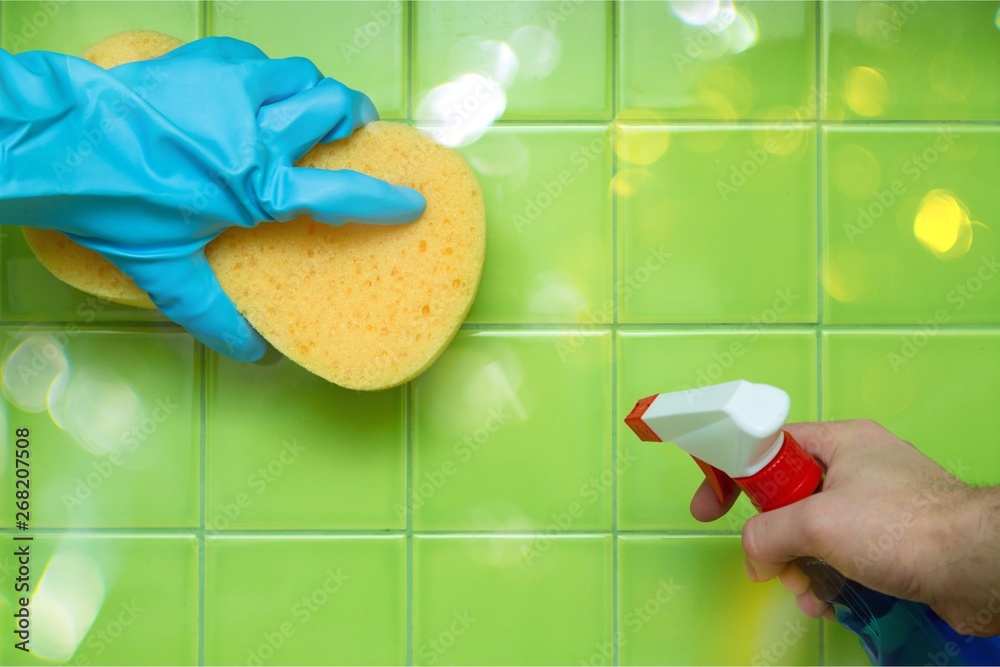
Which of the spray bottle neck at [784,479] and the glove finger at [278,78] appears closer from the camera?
the spray bottle neck at [784,479]

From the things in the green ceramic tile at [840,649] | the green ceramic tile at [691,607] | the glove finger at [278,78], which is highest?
the glove finger at [278,78]

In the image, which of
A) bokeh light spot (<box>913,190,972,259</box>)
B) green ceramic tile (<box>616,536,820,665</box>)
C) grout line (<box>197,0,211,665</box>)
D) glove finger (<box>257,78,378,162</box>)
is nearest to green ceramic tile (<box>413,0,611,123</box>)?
glove finger (<box>257,78,378,162</box>)

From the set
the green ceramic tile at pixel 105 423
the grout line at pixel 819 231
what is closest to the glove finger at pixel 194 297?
the green ceramic tile at pixel 105 423

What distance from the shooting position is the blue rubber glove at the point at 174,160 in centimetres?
59

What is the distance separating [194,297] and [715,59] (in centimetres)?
54
